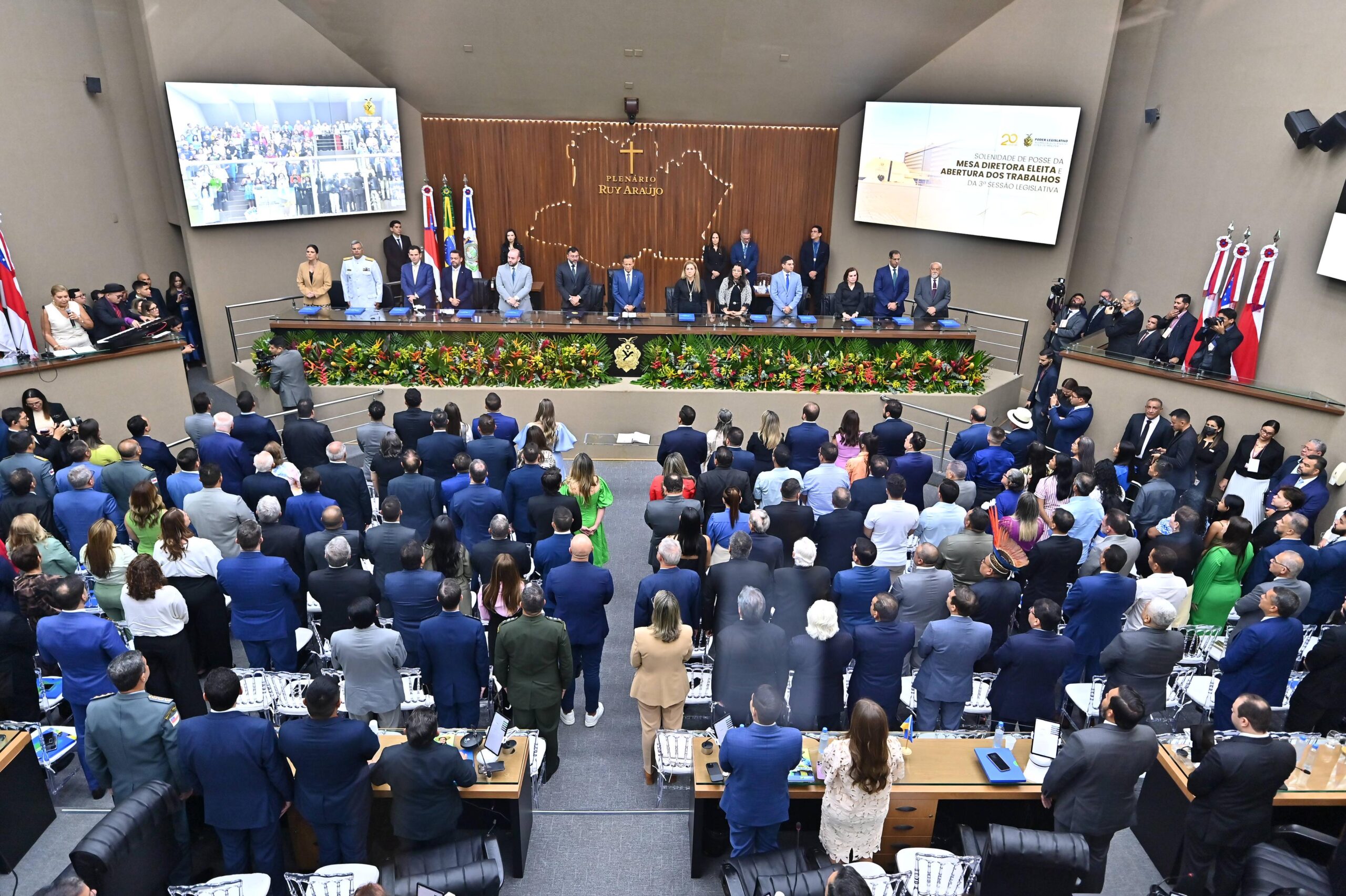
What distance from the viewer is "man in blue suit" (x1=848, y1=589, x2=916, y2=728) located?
4.76 metres

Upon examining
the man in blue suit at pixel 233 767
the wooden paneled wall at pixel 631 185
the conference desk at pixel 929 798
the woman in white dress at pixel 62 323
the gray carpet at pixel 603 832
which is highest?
the wooden paneled wall at pixel 631 185

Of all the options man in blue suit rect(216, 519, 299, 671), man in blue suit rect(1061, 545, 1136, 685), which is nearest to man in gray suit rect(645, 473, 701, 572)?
man in blue suit rect(216, 519, 299, 671)

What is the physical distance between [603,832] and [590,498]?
7.92ft

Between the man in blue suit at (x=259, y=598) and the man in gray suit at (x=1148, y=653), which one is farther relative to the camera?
the man in blue suit at (x=259, y=598)

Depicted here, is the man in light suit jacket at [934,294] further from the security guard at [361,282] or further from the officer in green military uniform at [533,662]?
the officer in green military uniform at [533,662]

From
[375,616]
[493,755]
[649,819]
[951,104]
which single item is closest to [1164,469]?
[649,819]

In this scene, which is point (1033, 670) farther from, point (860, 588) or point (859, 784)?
point (859, 784)

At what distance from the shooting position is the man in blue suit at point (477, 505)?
625 centimetres

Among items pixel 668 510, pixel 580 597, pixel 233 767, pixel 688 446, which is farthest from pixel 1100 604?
pixel 233 767

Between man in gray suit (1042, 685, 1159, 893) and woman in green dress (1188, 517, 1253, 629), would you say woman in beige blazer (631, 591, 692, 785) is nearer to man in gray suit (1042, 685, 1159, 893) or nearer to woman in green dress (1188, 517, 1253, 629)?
man in gray suit (1042, 685, 1159, 893)

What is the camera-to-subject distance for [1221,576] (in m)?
5.68

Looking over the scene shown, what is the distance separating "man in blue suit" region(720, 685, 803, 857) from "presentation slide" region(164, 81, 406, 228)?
35.4 ft

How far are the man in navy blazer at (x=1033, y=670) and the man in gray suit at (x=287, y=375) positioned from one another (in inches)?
311

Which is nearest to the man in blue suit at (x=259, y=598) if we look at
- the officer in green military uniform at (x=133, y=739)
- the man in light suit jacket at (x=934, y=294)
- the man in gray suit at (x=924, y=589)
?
Result: the officer in green military uniform at (x=133, y=739)
